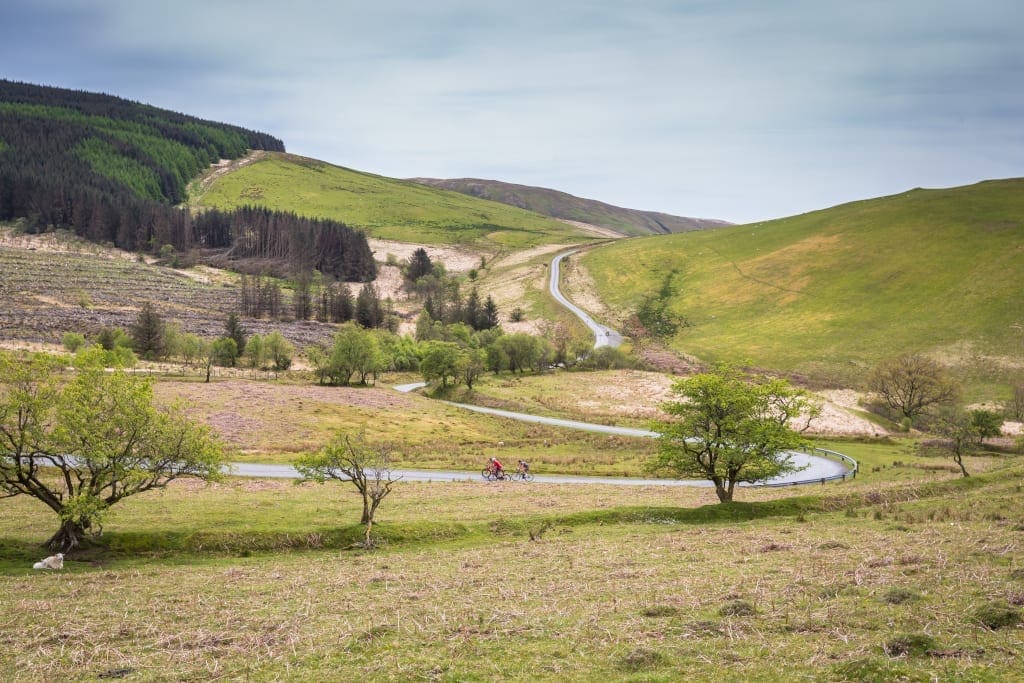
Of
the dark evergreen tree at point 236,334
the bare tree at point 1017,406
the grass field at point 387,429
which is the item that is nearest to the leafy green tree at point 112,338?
the dark evergreen tree at point 236,334

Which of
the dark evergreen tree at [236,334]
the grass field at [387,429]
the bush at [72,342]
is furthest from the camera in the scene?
the dark evergreen tree at [236,334]

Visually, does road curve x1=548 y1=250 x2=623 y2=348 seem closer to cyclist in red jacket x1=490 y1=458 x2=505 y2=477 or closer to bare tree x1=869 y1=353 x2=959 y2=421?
bare tree x1=869 y1=353 x2=959 y2=421

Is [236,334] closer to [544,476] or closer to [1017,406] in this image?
[544,476]

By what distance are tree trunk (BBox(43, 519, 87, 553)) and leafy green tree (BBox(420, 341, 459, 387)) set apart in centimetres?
8571

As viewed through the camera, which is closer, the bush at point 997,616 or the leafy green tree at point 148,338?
the bush at point 997,616

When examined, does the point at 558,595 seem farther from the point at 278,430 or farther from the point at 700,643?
the point at 278,430

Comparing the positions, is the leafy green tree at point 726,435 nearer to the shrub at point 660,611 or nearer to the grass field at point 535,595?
the grass field at point 535,595

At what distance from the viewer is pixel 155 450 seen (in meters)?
33.0

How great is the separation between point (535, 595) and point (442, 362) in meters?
96.3

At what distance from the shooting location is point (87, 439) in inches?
1216

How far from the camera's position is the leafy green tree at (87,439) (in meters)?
30.7

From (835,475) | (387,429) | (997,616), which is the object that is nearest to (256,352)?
(387,429)

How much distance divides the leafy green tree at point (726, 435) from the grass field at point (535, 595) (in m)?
3.13

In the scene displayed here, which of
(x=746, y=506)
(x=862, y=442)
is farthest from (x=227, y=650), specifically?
(x=862, y=442)
